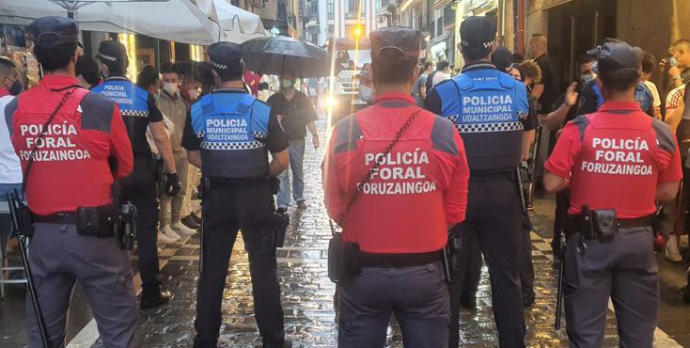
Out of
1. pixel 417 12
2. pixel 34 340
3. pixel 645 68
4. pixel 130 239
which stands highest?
pixel 417 12

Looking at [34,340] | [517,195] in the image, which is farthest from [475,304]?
[34,340]

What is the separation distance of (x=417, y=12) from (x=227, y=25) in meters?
36.0

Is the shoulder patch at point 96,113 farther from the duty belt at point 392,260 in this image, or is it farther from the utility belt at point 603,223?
the utility belt at point 603,223

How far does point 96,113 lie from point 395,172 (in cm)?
171

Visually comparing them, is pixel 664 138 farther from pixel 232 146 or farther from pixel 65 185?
pixel 65 185

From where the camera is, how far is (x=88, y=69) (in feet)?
18.0

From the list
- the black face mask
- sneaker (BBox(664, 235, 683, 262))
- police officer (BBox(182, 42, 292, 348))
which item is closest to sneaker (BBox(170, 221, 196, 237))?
the black face mask

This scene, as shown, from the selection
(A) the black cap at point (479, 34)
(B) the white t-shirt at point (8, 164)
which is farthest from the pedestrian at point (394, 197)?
(B) the white t-shirt at point (8, 164)

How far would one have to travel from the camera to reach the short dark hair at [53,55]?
11.1 feet

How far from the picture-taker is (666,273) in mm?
6449

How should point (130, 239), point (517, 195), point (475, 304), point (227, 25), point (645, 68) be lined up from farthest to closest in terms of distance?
point (227, 25) → point (645, 68) → point (475, 304) → point (517, 195) → point (130, 239)

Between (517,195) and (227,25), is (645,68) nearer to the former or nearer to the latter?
(517,195)

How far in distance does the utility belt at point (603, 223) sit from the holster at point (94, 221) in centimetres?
252

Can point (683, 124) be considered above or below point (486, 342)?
above
